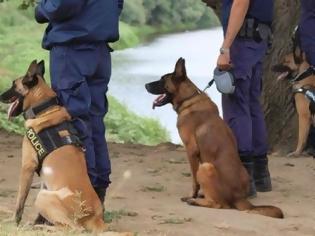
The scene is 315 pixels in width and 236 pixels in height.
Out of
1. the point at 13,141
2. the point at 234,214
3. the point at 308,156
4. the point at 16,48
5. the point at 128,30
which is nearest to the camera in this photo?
the point at 234,214

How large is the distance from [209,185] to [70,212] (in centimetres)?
167

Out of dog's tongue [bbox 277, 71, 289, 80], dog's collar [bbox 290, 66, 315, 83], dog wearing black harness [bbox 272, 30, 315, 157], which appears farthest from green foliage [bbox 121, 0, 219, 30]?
dog's collar [bbox 290, 66, 315, 83]

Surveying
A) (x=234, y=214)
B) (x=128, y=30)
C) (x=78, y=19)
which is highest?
(x=78, y=19)

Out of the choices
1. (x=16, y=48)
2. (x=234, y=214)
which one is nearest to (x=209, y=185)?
(x=234, y=214)

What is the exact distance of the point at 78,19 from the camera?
473 cm

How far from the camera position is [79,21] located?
4.73 meters

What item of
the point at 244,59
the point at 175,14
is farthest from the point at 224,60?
the point at 175,14

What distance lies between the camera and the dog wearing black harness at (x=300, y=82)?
8562 millimetres

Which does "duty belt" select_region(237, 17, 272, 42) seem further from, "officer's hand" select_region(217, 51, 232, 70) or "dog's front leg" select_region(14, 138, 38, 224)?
"dog's front leg" select_region(14, 138, 38, 224)

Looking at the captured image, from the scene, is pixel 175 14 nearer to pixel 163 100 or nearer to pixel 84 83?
pixel 163 100

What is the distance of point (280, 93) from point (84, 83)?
5.15 m

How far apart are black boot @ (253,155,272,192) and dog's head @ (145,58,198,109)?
2.93ft

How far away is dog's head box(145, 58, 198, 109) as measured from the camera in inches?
243

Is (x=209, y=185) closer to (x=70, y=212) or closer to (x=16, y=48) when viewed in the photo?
(x=70, y=212)
